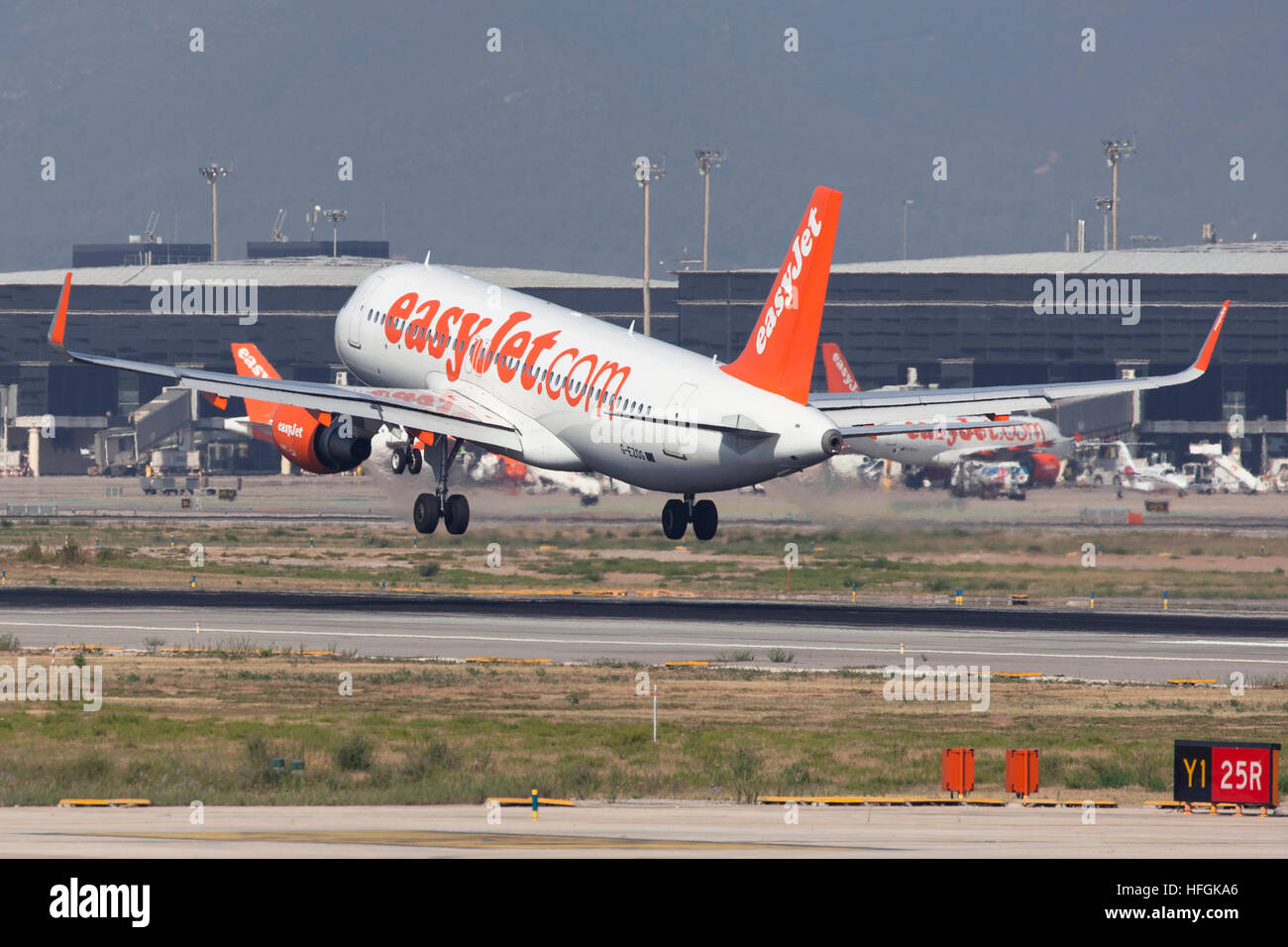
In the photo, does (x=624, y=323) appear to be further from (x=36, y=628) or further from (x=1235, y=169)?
(x=36, y=628)

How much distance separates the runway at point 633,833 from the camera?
27141mm

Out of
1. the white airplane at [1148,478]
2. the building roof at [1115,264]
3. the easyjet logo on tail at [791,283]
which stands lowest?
the white airplane at [1148,478]

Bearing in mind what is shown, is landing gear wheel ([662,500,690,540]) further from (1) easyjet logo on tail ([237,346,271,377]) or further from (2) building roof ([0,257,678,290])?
(2) building roof ([0,257,678,290])

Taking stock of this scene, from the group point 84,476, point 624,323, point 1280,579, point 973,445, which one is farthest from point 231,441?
point 1280,579

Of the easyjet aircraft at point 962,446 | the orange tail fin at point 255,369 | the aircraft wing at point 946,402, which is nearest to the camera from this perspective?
the aircraft wing at point 946,402

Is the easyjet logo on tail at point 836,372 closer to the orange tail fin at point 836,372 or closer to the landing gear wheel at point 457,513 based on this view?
the orange tail fin at point 836,372

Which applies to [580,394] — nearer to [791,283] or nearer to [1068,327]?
[791,283]

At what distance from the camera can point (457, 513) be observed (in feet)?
229

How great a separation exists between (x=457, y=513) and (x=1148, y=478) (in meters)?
71.3

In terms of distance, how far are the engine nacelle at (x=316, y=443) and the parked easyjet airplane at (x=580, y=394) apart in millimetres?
49

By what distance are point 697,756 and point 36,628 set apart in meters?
27.4
